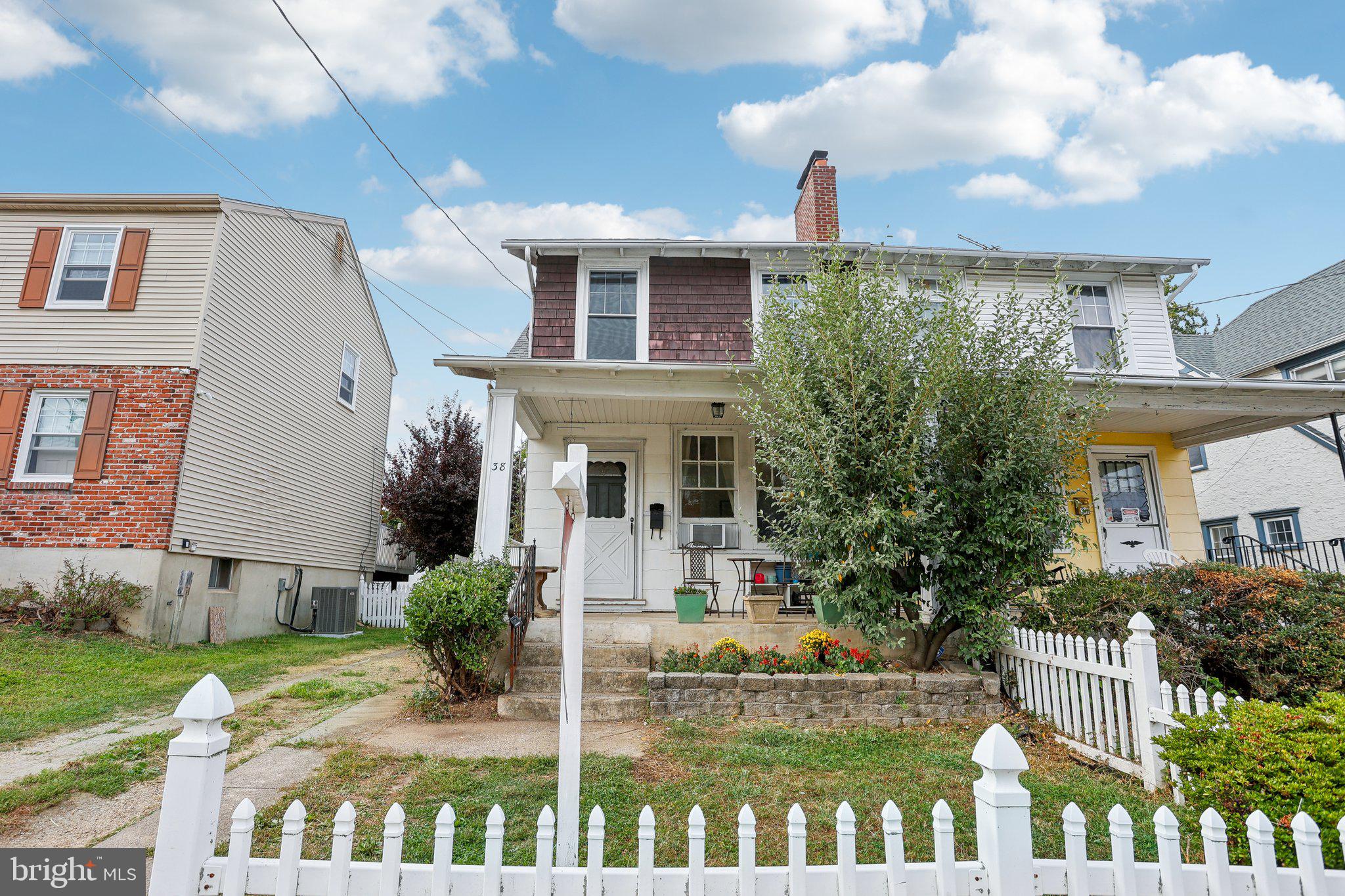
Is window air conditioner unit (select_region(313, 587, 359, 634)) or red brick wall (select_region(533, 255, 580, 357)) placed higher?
red brick wall (select_region(533, 255, 580, 357))

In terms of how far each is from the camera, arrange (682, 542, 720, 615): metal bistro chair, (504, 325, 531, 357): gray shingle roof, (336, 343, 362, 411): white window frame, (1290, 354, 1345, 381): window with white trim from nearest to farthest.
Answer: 1. (682, 542, 720, 615): metal bistro chair
2. (504, 325, 531, 357): gray shingle roof
3. (1290, 354, 1345, 381): window with white trim
4. (336, 343, 362, 411): white window frame

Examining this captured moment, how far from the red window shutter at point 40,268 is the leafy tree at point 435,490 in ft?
26.3

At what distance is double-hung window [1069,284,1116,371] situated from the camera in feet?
34.4

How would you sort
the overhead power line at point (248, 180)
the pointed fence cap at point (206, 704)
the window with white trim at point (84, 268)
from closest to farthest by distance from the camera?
1. the pointed fence cap at point (206, 704)
2. the overhead power line at point (248, 180)
3. the window with white trim at point (84, 268)

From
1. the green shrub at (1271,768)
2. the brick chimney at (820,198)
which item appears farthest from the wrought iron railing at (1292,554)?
the green shrub at (1271,768)

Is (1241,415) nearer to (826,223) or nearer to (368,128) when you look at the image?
(826,223)

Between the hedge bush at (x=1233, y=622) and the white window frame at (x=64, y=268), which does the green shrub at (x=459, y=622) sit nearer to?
the hedge bush at (x=1233, y=622)

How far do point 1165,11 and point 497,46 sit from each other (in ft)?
36.6

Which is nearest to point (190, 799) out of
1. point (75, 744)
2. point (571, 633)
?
point (571, 633)

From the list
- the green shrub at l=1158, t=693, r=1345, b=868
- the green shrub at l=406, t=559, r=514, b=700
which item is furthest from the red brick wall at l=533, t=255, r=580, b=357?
the green shrub at l=1158, t=693, r=1345, b=868

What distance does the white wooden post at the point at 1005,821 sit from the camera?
6.46 ft

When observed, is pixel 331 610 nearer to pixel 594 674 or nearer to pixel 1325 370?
pixel 594 674

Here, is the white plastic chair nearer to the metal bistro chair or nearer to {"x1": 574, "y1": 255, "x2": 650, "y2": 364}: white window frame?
the metal bistro chair

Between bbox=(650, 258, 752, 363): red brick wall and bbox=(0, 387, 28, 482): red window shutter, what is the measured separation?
32.1ft
